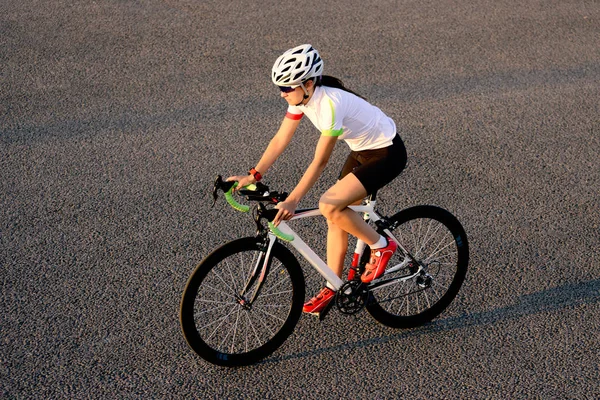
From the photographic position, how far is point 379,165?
4438 mm

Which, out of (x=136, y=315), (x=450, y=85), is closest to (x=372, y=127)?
(x=136, y=315)

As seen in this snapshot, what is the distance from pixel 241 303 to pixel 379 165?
1.25 meters

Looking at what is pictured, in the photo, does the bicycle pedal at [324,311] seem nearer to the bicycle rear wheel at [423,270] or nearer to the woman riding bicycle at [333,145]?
the woman riding bicycle at [333,145]

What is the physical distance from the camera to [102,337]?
468cm

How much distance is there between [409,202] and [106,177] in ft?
9.12

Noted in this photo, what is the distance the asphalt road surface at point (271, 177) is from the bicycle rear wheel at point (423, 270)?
0.14m

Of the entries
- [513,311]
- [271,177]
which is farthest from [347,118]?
[271,177]

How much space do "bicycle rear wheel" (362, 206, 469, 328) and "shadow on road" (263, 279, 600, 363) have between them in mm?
87

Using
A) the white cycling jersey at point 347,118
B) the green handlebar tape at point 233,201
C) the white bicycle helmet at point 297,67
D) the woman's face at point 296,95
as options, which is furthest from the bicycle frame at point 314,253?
the white bicycle helmet at point 297,67

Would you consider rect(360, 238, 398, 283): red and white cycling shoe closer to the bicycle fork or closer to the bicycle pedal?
the bicycle pedal

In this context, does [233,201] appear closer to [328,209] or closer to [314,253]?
[328,209]

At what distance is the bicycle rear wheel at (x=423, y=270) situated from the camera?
4676 mm

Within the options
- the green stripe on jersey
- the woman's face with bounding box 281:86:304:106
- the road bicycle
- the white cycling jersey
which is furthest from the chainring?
the woman's face with bounding box 281:86:304:106

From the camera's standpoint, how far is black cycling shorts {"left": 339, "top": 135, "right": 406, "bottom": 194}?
4.40 metres
